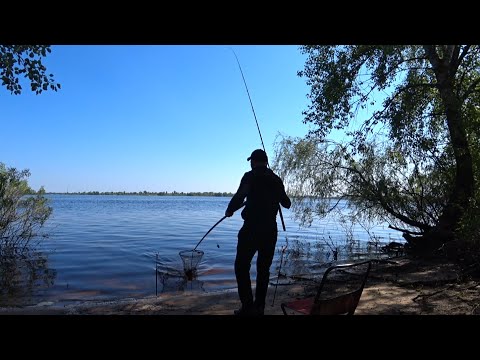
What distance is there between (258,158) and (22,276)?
872 cm

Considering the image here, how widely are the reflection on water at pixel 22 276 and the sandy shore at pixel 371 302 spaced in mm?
1193

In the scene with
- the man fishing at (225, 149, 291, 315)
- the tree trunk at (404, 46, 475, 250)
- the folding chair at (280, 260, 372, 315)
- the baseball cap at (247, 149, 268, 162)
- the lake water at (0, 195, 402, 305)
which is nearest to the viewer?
the folding chair at (280, 260, 372, 315)

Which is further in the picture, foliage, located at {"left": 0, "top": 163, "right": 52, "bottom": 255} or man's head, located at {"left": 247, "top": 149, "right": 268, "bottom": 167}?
foliage, located at {"left": 0, "top": 163, "right": 52, "bottom": 255}

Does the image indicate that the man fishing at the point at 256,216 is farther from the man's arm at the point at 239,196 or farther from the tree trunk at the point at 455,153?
the tree trunk at the point at 455,153

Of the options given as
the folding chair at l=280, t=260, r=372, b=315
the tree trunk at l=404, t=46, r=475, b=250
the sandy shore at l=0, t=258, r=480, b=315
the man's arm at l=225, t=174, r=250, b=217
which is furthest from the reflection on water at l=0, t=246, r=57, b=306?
the tree trunk at l=404, t=46, r=475, b=250

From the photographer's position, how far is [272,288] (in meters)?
7.96

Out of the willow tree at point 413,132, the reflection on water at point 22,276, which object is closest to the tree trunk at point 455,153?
the willow tree at point 413,132

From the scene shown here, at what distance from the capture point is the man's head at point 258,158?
4574mm

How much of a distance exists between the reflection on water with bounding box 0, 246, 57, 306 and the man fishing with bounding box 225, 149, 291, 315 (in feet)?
17.1

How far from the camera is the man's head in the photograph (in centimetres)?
457

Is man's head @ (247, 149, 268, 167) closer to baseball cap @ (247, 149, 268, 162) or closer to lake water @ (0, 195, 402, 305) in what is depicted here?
baseball cap @ (247, 149, 268, 162)

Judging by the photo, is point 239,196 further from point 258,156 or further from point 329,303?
point 329,303
